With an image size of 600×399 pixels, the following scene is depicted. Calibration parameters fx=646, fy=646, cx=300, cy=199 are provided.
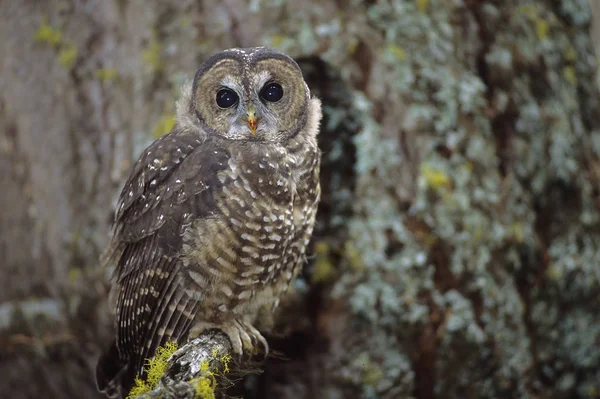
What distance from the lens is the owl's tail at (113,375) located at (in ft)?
7.36

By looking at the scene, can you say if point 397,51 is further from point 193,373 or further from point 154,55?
point 193,373

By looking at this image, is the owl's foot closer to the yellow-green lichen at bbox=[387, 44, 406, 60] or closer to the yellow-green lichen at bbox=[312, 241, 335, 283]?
the yellow-green lichen at bbox=[312, 241, 335, 283]

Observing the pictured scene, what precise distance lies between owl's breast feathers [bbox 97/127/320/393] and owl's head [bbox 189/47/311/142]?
0.07m

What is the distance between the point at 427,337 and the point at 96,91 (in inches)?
87.9

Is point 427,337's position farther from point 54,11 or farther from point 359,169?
point 54,11

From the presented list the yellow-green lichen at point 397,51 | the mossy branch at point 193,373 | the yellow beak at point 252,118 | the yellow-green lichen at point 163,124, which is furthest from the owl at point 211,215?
the yellow-green lichen at point 397,51

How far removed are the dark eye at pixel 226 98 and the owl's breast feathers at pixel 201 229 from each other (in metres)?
0.16

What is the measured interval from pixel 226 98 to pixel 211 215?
407 millimetres

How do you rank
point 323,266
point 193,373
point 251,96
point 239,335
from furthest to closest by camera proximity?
point 323,266 → point 239,335 → point 251,96 → point 193,373

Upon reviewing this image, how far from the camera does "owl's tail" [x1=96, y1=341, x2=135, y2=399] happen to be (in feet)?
7.36

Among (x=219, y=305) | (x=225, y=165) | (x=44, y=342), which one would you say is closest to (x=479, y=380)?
(x=219, y=305)

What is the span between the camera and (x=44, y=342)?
3865mm

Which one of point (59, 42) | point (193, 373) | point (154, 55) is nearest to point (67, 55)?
point (59, 42)

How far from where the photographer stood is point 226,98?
2.10 m
